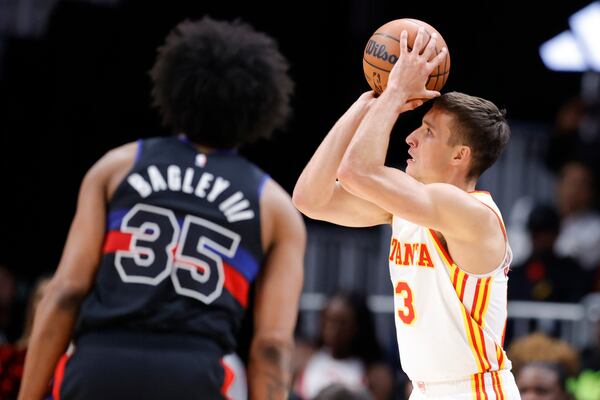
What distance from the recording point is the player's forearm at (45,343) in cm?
376

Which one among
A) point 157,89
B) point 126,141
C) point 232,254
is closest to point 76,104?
point 126,141

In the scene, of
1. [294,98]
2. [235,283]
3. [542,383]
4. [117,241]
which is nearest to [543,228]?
→ [542,383]

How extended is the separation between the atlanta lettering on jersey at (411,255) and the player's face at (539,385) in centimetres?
229

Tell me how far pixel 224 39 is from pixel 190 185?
83 cm

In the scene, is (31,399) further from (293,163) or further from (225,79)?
(293,163)

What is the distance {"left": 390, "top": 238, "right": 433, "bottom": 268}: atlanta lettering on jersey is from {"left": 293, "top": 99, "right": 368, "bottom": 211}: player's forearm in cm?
36

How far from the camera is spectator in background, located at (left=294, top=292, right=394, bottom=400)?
8.19 metres

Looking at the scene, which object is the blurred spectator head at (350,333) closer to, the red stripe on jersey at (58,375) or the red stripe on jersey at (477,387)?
the red stripe on jersey at (477,387)

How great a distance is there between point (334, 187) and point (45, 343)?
132 cm

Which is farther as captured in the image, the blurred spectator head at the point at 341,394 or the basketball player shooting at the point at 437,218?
the blurred spectator head at the point at 341,394

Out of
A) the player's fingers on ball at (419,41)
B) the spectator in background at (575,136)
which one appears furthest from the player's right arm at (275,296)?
the spectator in background at (575,136)

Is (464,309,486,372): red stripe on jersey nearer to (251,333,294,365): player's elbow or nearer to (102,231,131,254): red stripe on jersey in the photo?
(251,333,294,365): player's elbow

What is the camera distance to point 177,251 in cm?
385

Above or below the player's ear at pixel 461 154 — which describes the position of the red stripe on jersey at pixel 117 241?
below
